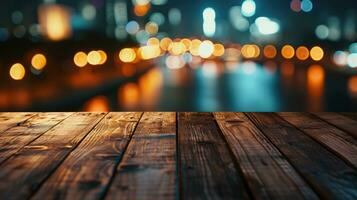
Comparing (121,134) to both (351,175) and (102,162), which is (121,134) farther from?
(351,175)

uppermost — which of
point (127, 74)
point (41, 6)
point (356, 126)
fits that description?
point (41, 6)

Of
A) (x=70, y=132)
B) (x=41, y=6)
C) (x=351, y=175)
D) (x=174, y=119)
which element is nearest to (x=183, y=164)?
(x=351, y=175)

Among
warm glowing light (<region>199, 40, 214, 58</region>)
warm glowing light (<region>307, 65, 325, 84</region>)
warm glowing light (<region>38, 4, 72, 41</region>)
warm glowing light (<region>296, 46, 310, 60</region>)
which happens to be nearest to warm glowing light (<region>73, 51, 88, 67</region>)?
warm glowing light (<region>38, 4, 72, 41</region>)

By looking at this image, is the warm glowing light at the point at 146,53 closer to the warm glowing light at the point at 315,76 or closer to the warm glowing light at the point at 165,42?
the warm glowing light at the point at 315,76

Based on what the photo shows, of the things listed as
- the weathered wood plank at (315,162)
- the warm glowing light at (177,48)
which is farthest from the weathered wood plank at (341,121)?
the warm glowing light at (177,48)

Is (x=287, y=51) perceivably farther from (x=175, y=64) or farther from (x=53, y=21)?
(x=53, y=21)

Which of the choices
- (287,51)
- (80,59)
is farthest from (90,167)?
(287,51)
